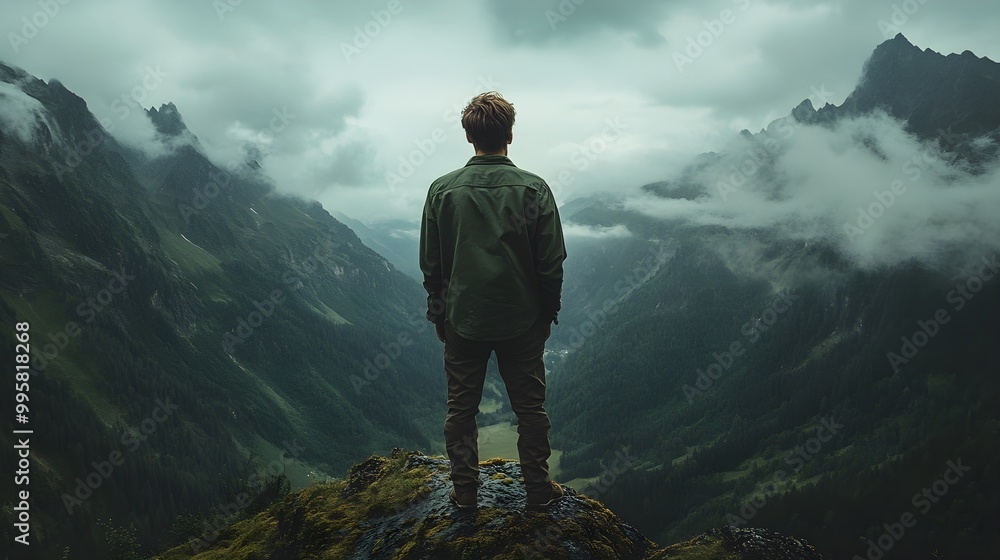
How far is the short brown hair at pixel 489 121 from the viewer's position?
7.55 m

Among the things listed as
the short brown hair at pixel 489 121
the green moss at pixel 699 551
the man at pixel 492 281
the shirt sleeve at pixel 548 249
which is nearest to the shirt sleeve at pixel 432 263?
the man at pixel 492 281

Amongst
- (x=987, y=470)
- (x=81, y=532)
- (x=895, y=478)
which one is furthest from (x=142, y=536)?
(x=987, y=470)

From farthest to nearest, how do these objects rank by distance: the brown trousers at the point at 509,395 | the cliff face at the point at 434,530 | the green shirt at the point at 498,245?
the brown trousers at the point at 509,395
the green shirt at the point at 498,245
the cliff face at the point at 434,530

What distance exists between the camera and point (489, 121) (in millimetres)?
7539

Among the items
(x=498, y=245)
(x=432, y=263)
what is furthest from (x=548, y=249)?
(x=432, y=263)

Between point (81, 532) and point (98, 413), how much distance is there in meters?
37.7

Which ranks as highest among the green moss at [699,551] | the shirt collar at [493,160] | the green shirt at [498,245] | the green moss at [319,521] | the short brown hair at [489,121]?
the short brown hair at [489,121]

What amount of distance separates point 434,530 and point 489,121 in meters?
5.46

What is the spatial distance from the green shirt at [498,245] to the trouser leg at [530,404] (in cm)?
49

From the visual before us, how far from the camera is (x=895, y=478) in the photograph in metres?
158

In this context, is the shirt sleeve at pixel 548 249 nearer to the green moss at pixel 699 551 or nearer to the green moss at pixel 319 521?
the green moss at pixel 699 551

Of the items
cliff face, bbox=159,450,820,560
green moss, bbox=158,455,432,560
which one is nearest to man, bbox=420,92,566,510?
cliff face, bbox=159,450,820,560

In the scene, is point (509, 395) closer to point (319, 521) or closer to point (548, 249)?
point (548, 249)

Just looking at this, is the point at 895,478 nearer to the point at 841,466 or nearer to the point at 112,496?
the point at 841,466
